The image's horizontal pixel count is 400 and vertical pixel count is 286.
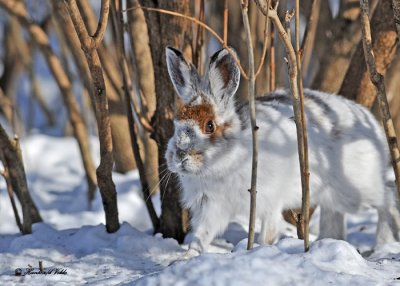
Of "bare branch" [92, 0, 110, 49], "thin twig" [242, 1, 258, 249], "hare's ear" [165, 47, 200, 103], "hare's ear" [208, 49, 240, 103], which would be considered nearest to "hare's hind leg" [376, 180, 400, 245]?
"hare's ear" [208, 49, 240, 103]

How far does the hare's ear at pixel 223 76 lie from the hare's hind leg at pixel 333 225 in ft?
4.21

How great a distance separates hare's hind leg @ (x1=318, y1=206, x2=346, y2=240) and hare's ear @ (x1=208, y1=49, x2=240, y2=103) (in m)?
1.28

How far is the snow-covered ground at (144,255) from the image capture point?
3053 mm

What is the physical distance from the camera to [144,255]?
4352 millimetres

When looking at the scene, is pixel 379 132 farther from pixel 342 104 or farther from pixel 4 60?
pixel 4 60

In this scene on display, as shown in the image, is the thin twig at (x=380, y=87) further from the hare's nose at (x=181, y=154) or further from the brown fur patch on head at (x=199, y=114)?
the hare's nose at (x=181, y=154)

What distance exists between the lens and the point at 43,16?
9820mm

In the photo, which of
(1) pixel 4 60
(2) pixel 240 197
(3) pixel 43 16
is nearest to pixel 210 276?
(2) pixel 240 197

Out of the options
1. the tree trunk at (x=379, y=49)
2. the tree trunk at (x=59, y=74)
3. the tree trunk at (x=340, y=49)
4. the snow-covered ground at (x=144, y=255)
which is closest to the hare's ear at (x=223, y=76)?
the snow-covered ground at (x=144, y=255)

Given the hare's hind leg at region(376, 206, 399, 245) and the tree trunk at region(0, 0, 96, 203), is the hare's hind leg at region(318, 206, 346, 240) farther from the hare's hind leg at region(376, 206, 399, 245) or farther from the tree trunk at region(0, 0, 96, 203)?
the tree trunk at region(0, 0, 96, 203)

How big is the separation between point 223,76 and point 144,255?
1.19 m

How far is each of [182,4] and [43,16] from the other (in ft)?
19.0

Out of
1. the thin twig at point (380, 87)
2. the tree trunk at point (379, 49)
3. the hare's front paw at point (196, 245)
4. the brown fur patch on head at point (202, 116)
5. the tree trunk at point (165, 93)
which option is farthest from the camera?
the tree trunk at point (379, 49)

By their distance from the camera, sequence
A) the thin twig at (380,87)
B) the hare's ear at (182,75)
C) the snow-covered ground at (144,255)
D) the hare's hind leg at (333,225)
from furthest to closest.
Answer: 1. the hare's hind leg at (333,225)
2. the hare's ear at (182,75)
3. the thin twig at (380,87)
4. the snow-covered ground at (144,255)
